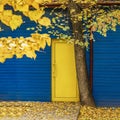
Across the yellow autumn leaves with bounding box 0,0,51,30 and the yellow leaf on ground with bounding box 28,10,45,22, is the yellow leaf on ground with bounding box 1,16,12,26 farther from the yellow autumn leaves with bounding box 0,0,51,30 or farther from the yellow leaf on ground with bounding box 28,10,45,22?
the yellow leaf on ground with bounding box 28,10,45,22

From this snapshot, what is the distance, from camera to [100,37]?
1527cm

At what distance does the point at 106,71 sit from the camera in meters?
15.3

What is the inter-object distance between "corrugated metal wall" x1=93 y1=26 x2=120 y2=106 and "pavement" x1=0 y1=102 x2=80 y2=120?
112 centimetres

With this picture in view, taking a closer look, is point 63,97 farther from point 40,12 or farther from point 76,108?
point 40,12

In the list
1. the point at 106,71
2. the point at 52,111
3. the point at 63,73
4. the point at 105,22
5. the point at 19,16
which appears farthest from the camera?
the point at 63,73

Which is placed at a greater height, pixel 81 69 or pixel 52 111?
pixel 81 69

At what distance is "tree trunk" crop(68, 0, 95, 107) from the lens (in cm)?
1406

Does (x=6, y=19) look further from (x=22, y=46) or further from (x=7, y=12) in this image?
(x=22, y=46)

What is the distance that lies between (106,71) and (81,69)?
4.51 feet

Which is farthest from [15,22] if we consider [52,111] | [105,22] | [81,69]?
[81,69]

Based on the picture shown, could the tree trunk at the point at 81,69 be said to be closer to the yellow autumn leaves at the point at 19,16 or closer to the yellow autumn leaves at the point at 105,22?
the yellow autumn leaves at the point at 105,22

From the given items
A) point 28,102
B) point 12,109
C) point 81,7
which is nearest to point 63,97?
point 28,102

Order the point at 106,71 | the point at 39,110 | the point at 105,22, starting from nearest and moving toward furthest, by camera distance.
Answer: the point at 105,22 < the point at 39,110 < the point at 106,71

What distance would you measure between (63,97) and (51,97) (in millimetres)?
498
